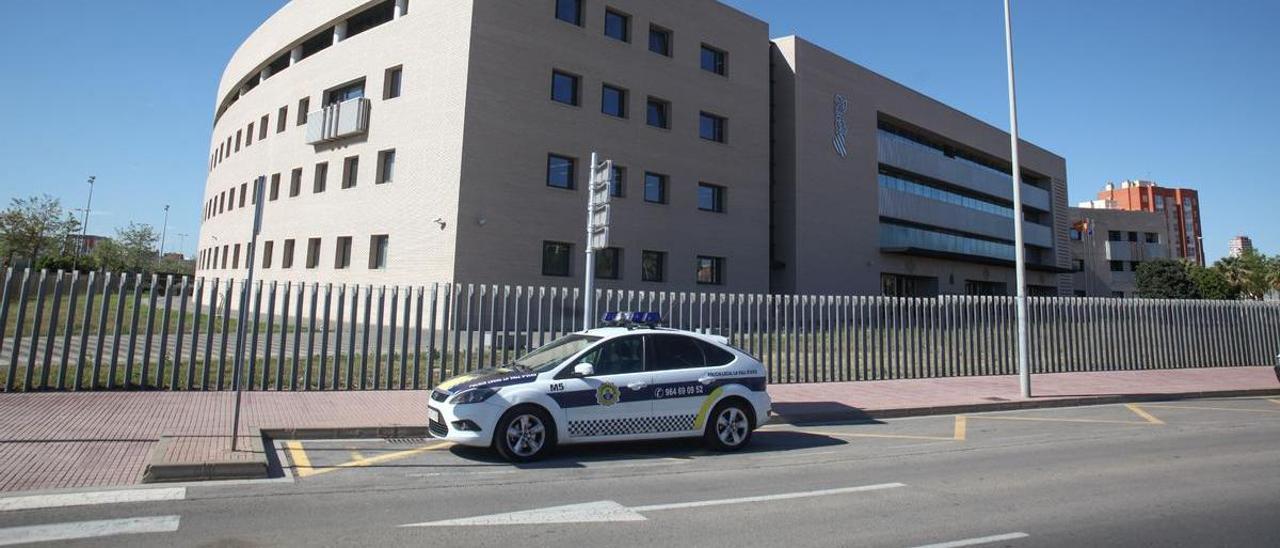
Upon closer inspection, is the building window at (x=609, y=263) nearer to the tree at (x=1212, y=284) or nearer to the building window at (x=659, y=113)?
the building window at (x=659, y=113)

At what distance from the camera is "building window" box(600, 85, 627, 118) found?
82.5 ft

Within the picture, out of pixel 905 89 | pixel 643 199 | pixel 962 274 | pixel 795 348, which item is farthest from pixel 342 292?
pixel 962 274

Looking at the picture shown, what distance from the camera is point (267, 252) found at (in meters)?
29.5

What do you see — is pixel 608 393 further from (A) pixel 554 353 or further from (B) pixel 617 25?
(B) pixel 617 25

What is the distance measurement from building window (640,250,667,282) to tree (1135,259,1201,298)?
37.1 metres

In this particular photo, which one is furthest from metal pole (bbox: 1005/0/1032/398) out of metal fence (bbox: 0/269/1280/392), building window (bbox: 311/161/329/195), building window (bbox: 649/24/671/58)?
building window (bbox: 311/161/329/195)

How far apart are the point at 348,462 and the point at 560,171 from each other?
17357 millimetres

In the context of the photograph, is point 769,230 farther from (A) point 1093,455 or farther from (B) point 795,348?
(A) point 1093,455

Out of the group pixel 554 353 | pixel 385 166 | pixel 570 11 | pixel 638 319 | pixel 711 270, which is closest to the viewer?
pixel 554 353

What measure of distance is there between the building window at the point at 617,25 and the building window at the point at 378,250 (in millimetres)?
10968

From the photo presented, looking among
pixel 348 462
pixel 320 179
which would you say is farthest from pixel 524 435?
pixel 320 179

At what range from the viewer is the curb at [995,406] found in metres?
11.0

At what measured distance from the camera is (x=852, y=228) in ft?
108

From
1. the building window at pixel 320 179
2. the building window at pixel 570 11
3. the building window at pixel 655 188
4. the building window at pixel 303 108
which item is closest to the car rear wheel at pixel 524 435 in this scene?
the building window at pixel 655 188
